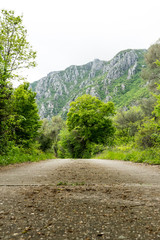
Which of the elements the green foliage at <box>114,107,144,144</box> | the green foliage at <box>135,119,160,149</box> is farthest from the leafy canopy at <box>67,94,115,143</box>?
the green foliage at <box>135,119,160,149</box>

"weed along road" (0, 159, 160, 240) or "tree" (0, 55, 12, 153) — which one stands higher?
"tree" (0, 55, 12, 153)

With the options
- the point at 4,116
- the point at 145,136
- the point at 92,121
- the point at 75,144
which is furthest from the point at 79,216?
the point at 75,144

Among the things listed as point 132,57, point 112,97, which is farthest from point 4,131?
point 132,57

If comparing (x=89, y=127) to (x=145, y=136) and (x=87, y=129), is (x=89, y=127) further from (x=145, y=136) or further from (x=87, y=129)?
(x=145, y=136)

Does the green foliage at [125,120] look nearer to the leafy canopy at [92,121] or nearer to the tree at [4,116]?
the leafy canopy at [92,121]

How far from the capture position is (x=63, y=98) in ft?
649

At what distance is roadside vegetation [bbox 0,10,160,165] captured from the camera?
11153 mm

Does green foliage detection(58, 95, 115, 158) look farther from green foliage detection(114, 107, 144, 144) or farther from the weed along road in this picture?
the weed along road

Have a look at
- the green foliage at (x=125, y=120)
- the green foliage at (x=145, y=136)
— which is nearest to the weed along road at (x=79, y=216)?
the green foliage at (x=145, y=136)

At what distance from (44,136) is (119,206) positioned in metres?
26.8

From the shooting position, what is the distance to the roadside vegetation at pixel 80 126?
36.6ft

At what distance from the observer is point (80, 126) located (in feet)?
101

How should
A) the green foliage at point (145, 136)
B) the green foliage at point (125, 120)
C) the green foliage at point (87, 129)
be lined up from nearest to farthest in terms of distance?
the green foliage at point (145, 136), the green foliage at point (87, 129), the green foliage at point (125, 120)

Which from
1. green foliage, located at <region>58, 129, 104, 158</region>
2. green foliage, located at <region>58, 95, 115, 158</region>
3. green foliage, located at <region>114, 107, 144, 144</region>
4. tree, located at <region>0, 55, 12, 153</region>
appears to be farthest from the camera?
green foliage, located at <region>114, 107, 144, 144</region>
